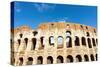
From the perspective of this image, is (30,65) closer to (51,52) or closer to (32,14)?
(51,52)

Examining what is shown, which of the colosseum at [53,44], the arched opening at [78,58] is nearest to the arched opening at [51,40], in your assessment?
the colosseum at [53,44]

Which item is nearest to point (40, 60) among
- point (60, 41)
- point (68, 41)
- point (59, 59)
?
point (59, 59)

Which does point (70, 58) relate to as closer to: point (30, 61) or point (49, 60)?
point (49, 60)

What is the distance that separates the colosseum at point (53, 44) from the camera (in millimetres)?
3527

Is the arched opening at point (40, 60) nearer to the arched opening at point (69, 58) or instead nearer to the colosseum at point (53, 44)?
the colosseum at point (53, 44)

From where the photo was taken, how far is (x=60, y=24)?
3.76 m

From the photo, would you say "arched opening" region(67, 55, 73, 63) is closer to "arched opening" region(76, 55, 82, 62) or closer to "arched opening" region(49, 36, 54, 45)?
"arched opening" region(76, 55, 82, 62)

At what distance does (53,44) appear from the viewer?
3.71 metres

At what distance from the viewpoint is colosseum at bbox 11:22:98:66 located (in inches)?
139

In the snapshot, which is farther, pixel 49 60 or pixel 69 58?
pixel 69 58

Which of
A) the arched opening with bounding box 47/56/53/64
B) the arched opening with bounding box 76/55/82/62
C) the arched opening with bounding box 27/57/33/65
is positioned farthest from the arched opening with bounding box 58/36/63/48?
the arched opening with bounding box 27/57/33/65

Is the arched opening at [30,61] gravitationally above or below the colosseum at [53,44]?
below

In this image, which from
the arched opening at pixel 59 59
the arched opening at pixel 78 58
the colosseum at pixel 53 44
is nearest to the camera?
the colosseum at pixel 53 44
